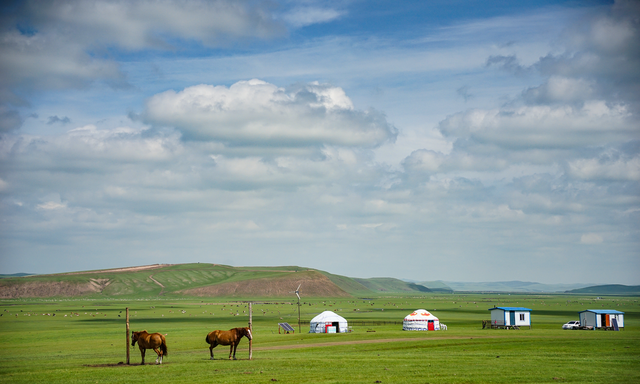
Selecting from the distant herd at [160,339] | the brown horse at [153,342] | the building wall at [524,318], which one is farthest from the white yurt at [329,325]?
the brown horse at [153,342]

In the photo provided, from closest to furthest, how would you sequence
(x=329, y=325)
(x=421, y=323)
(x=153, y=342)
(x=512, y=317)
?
(x=153, y=342) < (x=512, y=317) < (x=421, y=323) < (x=329, y=325)

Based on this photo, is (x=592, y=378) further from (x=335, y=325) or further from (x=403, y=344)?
(x=335, y=325)

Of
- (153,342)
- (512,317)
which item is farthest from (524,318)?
(153,342)

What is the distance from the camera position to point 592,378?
97.9ft

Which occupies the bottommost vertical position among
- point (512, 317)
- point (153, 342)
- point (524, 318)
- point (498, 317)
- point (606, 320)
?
point (606, 320)

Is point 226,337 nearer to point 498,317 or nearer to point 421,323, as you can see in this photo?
point 421,323

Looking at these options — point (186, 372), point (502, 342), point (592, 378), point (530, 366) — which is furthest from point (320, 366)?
point (502, 342)

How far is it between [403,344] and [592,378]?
83.9 feet

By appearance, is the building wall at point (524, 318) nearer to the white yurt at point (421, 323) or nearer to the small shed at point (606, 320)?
the small shed at point (606, 320)

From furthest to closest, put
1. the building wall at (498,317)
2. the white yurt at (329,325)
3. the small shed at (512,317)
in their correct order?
the building wall at (498,317)
the white yurt at (329,325)
the small shed at (512,317)

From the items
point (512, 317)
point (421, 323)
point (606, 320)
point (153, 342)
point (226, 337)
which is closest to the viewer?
point (153, 342)

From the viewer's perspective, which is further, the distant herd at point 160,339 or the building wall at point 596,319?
the building wall at point 596,319

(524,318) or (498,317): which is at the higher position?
(498,317)

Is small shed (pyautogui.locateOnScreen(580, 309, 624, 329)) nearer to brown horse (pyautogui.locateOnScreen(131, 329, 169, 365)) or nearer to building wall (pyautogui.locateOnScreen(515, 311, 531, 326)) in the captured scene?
building wall (pyautogui.locateOnScreen(515, 311, 531, 326))
